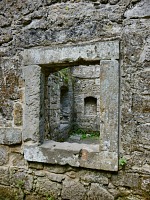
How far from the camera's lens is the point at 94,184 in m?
2.32

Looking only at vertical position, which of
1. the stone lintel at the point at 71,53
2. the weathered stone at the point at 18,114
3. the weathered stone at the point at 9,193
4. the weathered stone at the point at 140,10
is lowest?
the weathered stone at the point at 9,193

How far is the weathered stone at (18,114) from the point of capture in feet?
8.89

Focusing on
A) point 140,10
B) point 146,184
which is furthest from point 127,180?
point 140,10

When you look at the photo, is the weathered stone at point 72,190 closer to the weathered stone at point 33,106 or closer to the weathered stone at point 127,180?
the weathered stone at point 127,180

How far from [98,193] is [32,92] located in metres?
1.43

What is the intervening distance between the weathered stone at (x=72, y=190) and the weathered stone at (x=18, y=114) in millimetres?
959

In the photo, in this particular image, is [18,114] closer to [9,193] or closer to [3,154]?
Answer: [3,154]

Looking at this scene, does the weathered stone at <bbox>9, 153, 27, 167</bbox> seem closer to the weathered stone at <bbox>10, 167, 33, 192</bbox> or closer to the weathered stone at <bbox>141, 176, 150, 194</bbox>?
the weathered stone at <bbox>10, 167, 33, 192</bbox>

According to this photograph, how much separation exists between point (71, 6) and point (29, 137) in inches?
67.2

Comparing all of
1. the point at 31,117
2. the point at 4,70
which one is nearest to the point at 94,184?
the point at 31,117

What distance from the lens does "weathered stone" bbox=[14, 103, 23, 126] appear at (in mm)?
2709

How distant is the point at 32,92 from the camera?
2.60 metres

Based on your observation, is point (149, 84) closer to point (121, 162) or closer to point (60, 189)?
point (121, 162)

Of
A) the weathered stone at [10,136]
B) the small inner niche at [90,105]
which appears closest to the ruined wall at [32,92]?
the weathered stone at [10,136]
